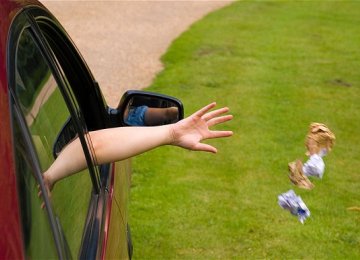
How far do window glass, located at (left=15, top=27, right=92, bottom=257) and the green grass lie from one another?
8.43 feet

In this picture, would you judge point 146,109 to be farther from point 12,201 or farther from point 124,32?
point 124,32

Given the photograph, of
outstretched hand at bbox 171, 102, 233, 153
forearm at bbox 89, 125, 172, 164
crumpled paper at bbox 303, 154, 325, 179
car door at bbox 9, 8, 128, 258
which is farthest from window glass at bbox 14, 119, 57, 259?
crumpled paper at bbox 303, 154, 325, 179

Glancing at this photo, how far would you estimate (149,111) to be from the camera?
11.0ft

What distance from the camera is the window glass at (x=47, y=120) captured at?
188 centimetres

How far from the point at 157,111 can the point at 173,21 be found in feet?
31.3

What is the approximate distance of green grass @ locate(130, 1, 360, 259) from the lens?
16.3 feet

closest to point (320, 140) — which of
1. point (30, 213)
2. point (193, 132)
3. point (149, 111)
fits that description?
point (149, 111)

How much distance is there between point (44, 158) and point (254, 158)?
4.53 m

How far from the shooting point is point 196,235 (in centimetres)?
501

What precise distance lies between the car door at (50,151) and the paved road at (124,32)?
224 inches

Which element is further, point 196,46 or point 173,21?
point 173,21

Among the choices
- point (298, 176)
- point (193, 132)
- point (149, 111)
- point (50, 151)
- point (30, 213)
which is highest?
point (30, 213)

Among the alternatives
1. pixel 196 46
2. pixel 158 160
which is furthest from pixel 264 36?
pixel 158 160

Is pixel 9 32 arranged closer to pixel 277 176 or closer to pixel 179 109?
pixel 179 109
